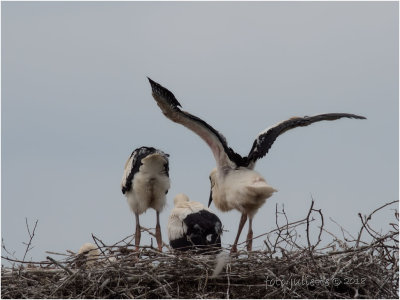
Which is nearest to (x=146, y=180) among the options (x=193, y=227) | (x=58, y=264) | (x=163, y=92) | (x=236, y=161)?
(x=193, y=227)

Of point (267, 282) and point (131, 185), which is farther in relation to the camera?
point (131, 185)

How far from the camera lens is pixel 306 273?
795 cm

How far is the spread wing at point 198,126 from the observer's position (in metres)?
8.73

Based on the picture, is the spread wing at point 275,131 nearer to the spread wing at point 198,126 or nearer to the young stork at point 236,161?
the young stork at point 236,161

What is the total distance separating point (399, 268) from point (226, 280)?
141 cm

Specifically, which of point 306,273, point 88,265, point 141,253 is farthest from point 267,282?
point 88,265

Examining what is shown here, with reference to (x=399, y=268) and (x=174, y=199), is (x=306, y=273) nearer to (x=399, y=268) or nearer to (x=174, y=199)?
(x=399, y=268)

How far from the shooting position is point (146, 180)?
32.1 ft

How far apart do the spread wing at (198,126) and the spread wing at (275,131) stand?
18 cm

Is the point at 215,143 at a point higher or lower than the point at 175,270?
higher

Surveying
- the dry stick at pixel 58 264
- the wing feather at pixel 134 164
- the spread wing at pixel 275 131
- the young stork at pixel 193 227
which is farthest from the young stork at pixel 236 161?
the dry stick at pixel 58 264

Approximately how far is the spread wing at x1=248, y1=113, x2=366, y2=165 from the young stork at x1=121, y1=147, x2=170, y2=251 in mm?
967

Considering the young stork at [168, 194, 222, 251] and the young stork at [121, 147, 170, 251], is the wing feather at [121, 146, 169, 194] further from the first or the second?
the young stork at [168, 194, 222, 251]

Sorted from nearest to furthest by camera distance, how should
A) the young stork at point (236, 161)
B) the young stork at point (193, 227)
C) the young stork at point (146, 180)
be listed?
the young stork at point (236, 161)
the young stork at point (193, 227)
the young stork at point (146, 180)
